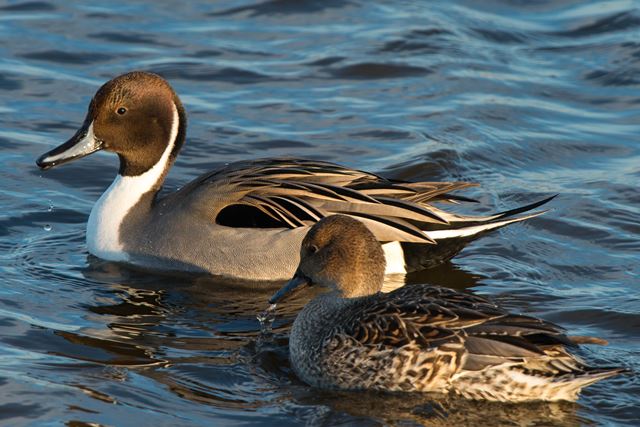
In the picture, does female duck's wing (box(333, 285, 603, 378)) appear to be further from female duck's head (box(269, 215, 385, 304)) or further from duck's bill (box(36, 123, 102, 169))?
duck's bill (box(36, 123, 102, 169))

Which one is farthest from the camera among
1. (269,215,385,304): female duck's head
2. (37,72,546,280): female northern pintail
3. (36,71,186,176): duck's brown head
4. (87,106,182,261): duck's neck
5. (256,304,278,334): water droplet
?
(36,71,186,176): duck's brown head

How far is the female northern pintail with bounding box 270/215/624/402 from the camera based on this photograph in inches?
266

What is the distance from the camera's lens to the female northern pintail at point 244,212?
8945 mm

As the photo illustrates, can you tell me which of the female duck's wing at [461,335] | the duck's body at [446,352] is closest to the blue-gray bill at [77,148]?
the duck's body at [446,352]

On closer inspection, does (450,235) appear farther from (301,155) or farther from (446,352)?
(301,155)

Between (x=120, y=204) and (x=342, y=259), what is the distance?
8.19ft

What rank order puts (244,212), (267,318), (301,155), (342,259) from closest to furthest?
1. (342,259)
2. (267,318)
3. (244,212)
4. (301,155)

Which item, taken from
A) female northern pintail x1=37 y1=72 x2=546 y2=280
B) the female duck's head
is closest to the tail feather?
female northern pintail x1=37 y1=72 x2=546 y2=280

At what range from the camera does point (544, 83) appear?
12.9 m

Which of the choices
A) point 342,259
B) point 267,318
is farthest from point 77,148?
point 342,259

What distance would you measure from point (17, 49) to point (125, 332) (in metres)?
6.26

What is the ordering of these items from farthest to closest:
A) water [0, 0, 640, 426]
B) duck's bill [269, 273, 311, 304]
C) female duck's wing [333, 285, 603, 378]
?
duck's bill [269, 273, 311, 304]
water [0, 0, 640, 426]
female duck's wing [333, 285, 603, 378]

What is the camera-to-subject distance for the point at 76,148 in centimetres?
945

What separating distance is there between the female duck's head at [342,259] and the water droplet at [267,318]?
2.17 ft
